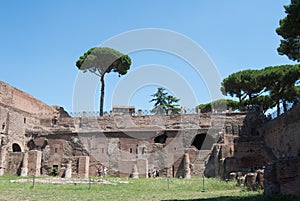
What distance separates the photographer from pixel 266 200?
8031mm

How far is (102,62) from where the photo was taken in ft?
118

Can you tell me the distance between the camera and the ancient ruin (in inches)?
920

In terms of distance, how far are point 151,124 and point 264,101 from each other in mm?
12169

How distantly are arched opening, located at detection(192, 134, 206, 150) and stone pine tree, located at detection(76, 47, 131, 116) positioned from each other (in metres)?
11.2

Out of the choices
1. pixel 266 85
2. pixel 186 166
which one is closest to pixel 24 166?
pixel 186 166

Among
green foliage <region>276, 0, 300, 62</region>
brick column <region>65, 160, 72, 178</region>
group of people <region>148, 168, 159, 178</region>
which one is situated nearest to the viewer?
green foliage <region>276, 0, 300, 62</region>

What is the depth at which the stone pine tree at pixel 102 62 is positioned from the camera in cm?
3575

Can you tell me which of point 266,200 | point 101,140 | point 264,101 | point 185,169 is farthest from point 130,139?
point 266,200

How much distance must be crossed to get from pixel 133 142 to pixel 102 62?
37.9 ft

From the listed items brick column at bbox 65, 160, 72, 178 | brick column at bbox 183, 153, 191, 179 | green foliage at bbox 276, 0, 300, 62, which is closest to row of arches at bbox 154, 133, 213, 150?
brick column at bbox 183, 153, 191, 179

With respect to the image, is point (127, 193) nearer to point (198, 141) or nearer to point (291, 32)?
point (291, 32)

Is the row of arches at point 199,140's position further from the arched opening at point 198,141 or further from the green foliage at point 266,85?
the green foliage at point 266,85

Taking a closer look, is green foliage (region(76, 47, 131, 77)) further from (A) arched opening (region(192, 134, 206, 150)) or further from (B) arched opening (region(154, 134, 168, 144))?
(A) arched opening (region(192, 134, 206, 150))

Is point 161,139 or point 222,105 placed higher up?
point 222,105
